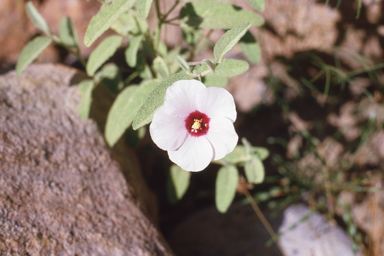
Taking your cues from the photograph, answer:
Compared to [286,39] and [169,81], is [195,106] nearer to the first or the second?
[169,81]

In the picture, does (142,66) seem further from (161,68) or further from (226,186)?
(226,186)

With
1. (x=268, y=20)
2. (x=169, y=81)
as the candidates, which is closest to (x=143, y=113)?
(x=169, y=81)

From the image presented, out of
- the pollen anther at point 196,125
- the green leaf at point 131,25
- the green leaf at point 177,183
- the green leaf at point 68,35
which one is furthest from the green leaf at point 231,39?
the green leaf at point 68,35

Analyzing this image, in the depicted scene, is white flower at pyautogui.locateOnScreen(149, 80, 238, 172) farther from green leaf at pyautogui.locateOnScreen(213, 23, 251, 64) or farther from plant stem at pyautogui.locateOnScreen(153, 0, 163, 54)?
plant stem at pyautogui.locateOnScreen(153, 0, 163, 54)

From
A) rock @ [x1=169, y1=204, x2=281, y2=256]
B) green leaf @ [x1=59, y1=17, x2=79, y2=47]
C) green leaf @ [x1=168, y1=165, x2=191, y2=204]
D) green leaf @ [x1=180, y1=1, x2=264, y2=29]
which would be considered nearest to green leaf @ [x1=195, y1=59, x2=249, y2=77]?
green leaf @ [x1=180, y1=1, x2=264, y2=29]

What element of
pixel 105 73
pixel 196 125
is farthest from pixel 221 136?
pixel 105 73

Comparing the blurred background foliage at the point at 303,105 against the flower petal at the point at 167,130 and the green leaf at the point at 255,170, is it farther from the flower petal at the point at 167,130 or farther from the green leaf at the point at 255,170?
the flower petal at the point at 167,130
